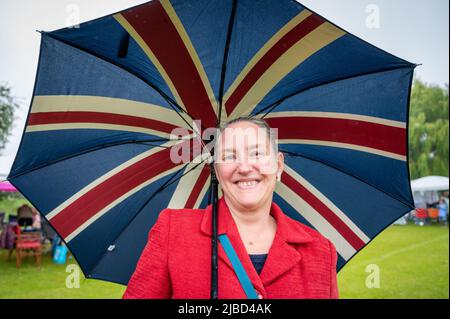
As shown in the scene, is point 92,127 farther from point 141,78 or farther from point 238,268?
point 238,268

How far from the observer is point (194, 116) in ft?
6.23

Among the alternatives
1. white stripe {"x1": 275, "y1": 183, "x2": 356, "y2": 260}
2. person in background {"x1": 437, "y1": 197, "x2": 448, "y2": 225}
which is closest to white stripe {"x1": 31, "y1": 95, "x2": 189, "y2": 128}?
white stripe {"x1": 275, "y1": 183, "x2": 356, "y2": 260}

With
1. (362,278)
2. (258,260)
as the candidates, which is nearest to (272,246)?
(258,260)

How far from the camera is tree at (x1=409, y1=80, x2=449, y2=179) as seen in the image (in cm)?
2025

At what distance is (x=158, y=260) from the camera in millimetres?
1446

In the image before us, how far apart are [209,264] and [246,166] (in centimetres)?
46

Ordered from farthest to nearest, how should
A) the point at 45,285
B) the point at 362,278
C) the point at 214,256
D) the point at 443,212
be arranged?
the point at 443,212 < the point at 362,278 < the point at 45,285 < the point at 214,256

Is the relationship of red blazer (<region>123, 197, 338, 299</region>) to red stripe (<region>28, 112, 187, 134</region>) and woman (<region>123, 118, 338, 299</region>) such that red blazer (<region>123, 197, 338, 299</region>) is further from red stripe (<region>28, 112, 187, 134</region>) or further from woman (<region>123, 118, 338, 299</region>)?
red stripe (<region>28, 112, 187, 134</region>)

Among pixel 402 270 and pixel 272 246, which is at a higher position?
pixel 272 246

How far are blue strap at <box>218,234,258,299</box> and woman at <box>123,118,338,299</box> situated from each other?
2cm

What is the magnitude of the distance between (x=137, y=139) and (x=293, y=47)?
1.01m
